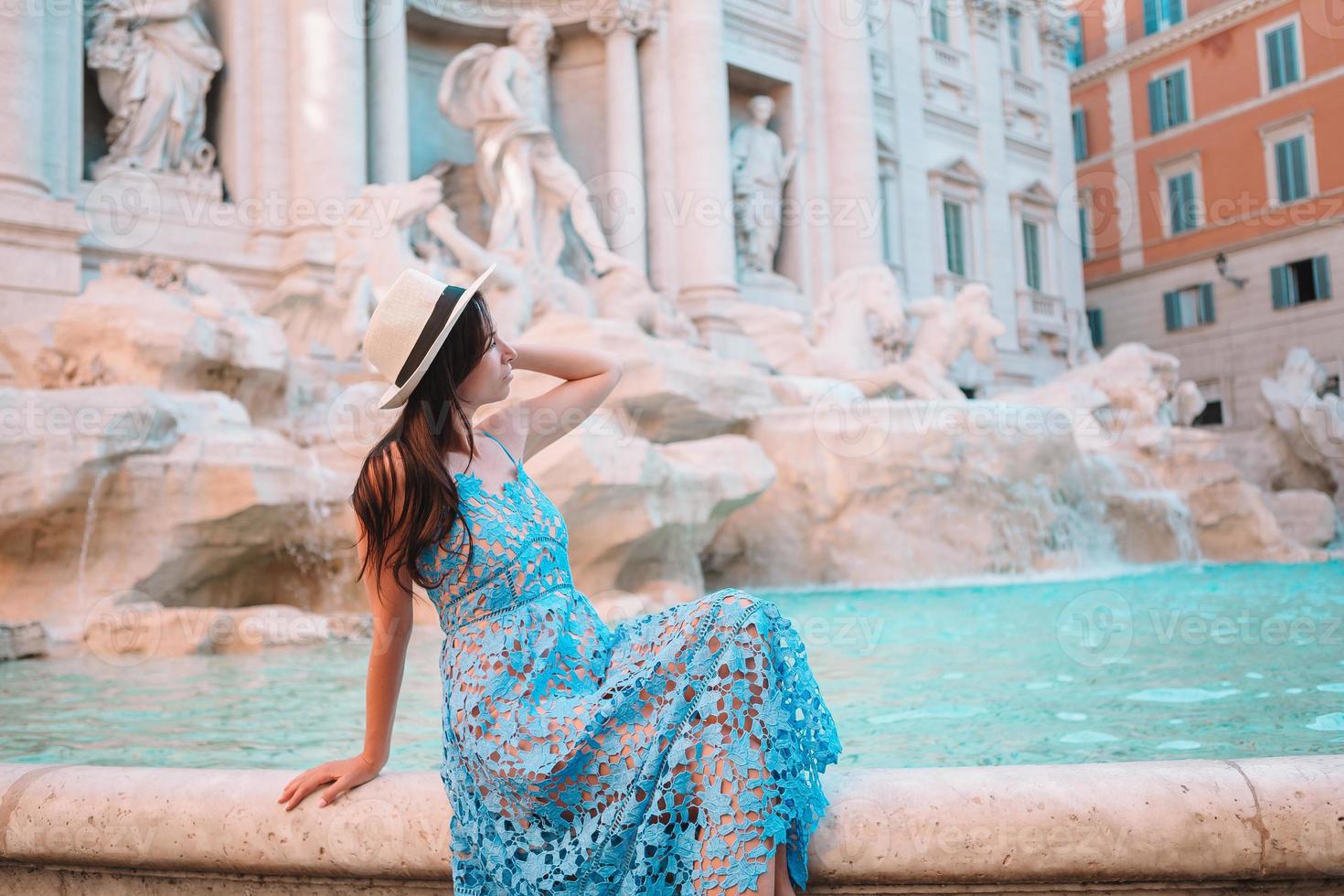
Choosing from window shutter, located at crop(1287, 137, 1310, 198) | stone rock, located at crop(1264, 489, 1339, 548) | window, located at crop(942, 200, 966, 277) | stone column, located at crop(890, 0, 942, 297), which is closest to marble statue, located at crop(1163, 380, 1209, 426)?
stone rock, located at crop(1264, 489, 1339, 548)

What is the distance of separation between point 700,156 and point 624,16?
81.3 inches

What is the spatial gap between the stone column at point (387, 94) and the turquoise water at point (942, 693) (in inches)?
310

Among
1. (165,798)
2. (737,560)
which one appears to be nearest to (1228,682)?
(165,798)

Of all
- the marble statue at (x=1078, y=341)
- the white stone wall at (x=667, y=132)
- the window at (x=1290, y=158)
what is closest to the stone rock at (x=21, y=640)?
the white stone wall at (x=667, y=132)

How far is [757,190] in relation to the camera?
16953 mm

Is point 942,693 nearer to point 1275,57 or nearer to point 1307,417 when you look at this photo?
point 1307,417

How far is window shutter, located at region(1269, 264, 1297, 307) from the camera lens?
22312mm

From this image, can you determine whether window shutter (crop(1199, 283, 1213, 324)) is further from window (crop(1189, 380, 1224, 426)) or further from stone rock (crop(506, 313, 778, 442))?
stone rock (crop(506, 313, 778, 442))

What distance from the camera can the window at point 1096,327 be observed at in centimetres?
2636

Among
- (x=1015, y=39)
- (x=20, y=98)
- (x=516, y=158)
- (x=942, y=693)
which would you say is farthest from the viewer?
(x=1015, y=39)

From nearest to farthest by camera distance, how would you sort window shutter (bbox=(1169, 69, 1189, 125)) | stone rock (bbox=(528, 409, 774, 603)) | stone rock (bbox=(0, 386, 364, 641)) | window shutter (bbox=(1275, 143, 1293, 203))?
stone rock (bbox=(0, 386, 364, 641)) < stone rock (bbox=(528, 409, 774, 603)) < window shutter (bbox=(1275, 143, 1293, 203)) < window shutter (bbox=(1169, 69, 1189, 125))

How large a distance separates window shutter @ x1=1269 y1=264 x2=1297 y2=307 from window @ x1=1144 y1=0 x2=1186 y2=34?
6018mm

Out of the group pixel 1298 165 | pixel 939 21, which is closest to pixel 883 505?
pixel 939 21

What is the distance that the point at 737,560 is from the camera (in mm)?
9203
